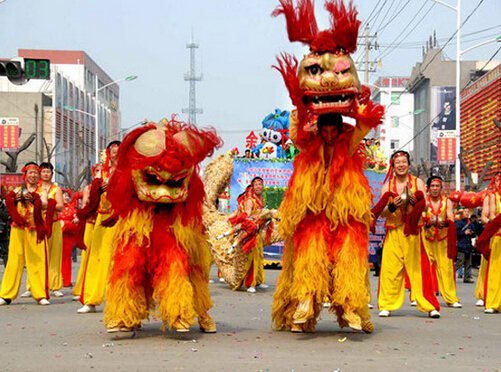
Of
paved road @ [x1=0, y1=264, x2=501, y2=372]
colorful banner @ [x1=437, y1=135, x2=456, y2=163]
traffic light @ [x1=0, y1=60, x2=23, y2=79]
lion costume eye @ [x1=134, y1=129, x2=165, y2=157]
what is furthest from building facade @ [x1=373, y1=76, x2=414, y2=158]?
lion costume eye @ [x1=134, y1=129, x2=165, y2=157]

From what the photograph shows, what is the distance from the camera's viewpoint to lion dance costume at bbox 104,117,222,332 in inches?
318

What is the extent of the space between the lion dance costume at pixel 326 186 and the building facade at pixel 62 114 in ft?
115

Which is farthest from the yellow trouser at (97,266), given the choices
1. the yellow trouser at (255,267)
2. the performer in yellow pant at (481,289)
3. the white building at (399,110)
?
the white building at (399,110)

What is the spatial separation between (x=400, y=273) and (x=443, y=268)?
8.56 ft

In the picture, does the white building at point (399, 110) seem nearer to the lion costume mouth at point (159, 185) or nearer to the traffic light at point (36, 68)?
the traffic light at point (36, 68)

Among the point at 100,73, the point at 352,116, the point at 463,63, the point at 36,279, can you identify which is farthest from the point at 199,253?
the point at 100,73

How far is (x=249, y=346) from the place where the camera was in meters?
7.81

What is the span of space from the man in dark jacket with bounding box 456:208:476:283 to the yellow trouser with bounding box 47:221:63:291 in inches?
361

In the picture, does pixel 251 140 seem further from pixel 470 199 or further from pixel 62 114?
pixel 62 114

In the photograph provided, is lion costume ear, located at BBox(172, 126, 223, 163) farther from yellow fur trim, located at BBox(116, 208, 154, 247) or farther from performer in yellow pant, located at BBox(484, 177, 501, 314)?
performer in yellow pant, located at BBox(484, 177, 501, 314)

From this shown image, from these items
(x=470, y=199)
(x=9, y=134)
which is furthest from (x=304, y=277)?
(x=9, y=134)

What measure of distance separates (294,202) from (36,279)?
4.96 meters

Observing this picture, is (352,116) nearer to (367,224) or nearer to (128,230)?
(367,224)

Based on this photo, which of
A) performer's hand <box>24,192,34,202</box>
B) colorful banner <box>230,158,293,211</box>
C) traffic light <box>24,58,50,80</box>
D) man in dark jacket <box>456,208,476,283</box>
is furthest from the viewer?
colorful banner <box>230,158,293,211</box>
